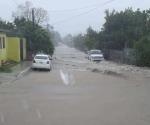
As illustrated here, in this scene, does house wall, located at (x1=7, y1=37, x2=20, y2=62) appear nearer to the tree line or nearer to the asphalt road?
the tree line

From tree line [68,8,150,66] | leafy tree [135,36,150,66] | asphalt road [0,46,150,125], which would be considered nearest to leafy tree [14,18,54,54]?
tree line [68,8,150,66]

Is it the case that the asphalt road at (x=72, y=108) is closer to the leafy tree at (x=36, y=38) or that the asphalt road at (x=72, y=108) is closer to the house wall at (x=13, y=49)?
the house wall at (x=13, y=49)

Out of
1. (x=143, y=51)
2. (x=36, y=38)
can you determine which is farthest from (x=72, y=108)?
(x=36, y=38)

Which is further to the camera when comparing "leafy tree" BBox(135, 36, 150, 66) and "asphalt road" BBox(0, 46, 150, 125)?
"leafy tree" BBox(135, 36, 150, 66)

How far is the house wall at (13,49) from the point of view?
47.2m

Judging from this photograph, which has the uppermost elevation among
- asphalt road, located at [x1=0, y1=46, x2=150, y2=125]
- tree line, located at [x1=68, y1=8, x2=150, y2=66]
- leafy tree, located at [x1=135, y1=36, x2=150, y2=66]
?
tree line, located at [x1=68, y1=8, x2=150, y2=66]

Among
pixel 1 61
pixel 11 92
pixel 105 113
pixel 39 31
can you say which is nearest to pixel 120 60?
pixel 39 31

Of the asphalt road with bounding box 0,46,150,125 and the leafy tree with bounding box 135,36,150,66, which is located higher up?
the leafy tree with bounding box 135,36,150,66

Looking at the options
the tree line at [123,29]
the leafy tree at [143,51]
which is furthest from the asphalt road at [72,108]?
the tree line at [123,29]

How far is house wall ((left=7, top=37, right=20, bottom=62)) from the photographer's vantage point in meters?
47.2

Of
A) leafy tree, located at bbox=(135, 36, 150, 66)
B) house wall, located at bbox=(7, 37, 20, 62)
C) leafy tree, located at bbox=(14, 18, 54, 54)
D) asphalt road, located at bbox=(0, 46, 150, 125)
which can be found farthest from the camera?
leafy tree, located at bbox=(14, 18, 54, 54)

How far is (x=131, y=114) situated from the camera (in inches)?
503

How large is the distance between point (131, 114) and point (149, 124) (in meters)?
1.76

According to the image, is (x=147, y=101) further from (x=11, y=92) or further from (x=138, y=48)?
(x=138, y=48)
